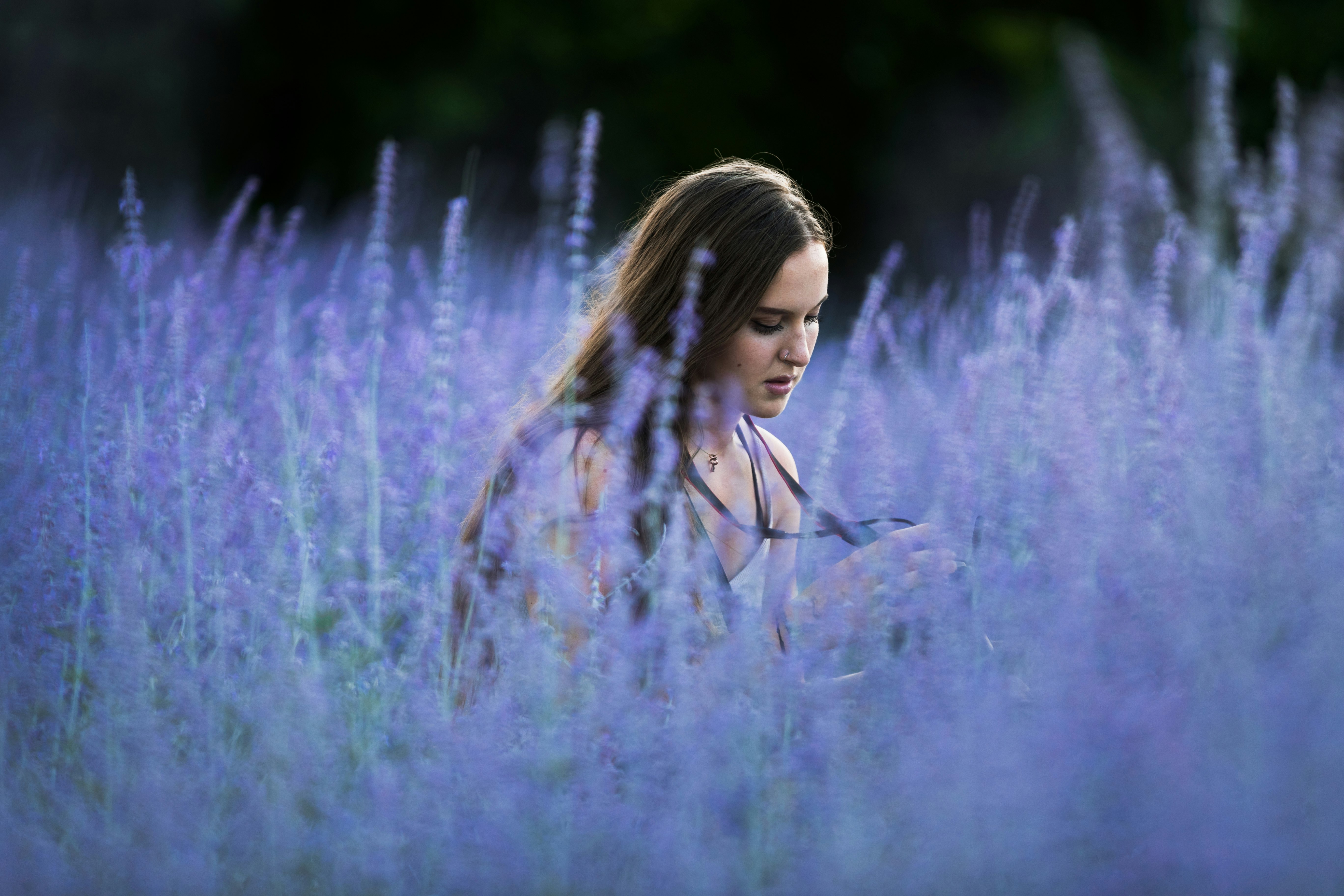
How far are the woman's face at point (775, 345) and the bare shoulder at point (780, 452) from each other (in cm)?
47

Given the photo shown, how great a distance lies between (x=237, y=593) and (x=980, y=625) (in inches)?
43.7

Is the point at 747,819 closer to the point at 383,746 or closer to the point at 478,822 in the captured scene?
the point at 478,822

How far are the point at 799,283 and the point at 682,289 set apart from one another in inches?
8.6

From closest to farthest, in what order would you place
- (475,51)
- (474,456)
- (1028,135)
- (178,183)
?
(474,456) < (178,183) < (1028,135) < (475,51)

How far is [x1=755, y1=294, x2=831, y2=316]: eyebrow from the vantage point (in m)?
2.18

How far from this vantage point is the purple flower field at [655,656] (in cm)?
148

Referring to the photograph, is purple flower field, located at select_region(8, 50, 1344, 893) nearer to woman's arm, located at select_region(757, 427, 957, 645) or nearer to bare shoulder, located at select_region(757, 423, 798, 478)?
woman's arm, located at select_region(757, 427, 957, 645)

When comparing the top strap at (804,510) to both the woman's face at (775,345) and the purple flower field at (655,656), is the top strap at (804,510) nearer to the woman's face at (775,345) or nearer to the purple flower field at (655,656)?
the purple flower field at (655,656)

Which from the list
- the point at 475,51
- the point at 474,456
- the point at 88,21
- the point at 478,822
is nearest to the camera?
the point at 478,822

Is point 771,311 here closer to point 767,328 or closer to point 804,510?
point 767,328

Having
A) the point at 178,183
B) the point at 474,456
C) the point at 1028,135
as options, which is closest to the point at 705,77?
the point at 1028,135

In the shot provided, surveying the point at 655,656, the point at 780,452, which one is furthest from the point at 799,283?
the point at 655,656

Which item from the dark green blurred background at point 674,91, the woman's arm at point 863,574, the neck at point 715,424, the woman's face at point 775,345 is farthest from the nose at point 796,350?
the dark green blurred background at point 674,91

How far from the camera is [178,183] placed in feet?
26.4
